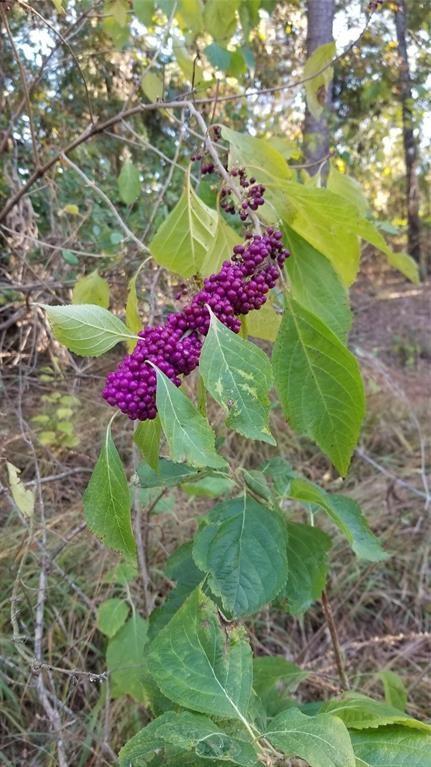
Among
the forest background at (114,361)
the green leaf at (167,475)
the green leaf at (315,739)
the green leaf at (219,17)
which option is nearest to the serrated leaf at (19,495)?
the forest background at (114,361)

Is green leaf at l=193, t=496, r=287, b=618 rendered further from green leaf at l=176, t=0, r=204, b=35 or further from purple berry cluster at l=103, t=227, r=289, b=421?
green leaf at l=176, t=0, r=204, b=35

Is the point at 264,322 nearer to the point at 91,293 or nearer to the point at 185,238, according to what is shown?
the point at 185,238

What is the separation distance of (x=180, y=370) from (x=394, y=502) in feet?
7.31

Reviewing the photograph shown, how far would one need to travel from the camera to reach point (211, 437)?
55 cm

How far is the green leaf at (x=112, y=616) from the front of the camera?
1438 millimetres

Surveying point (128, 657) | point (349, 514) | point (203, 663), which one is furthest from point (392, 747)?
point (128, 657)

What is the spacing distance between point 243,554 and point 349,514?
12.3 inches

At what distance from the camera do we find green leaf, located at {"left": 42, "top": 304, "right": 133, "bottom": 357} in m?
0.60

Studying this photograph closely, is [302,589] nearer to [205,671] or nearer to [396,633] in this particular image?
[205,671]

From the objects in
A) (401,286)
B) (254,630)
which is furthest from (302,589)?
(401,286)

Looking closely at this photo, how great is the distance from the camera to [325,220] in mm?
694

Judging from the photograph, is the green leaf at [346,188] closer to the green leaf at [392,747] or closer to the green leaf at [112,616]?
the green leaf at [392,747]

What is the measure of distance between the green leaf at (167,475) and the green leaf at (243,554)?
8cm

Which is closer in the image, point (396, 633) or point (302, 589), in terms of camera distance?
point (302, 589)
